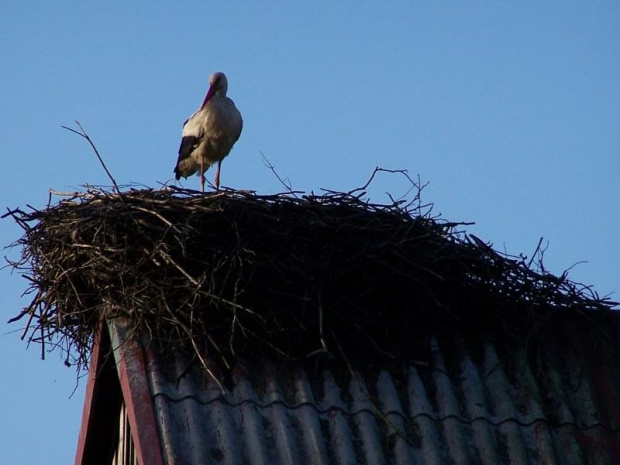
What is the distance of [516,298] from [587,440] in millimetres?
810

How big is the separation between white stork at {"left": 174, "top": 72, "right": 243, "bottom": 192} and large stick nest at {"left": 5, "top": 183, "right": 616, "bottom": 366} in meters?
3.09

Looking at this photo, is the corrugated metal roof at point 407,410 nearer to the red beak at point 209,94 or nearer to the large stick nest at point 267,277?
the large stick nest at point 267,277

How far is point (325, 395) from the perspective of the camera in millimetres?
4777

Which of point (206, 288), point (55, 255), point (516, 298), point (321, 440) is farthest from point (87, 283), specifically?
point (516, 298)

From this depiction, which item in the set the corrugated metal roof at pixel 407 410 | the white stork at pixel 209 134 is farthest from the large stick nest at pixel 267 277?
the white stork at pixel 209 134

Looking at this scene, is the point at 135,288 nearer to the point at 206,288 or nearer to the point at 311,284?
the point at 206,288

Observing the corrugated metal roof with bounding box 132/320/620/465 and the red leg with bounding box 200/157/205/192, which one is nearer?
the corrugated metal roof with bounding box 132/320/620/465

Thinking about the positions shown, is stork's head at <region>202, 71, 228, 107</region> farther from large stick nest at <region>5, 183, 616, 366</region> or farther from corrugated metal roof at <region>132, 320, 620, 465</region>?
corrugated metal roof at <region>132, 320, 620, 465</region>

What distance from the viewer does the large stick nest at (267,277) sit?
16.0ft

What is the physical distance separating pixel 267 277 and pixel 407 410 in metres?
0.81

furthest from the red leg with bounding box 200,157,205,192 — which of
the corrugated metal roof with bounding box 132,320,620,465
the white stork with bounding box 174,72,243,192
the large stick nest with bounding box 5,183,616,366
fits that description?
the corrugated metal roof with bounding box 132,320,620,465

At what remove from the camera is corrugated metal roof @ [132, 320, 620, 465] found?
4.44 meters

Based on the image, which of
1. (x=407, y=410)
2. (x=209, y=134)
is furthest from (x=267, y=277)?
(x=209, y=134)

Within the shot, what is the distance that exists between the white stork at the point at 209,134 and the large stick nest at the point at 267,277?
3085 millimetres
